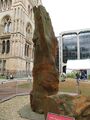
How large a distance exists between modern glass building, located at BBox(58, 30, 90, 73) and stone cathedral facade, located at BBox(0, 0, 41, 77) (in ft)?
53.5

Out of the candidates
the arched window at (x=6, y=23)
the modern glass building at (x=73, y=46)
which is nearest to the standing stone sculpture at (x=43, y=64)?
the arched window at (x=6, y=23)

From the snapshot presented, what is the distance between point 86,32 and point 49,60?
194ft

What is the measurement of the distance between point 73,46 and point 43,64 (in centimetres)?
5914

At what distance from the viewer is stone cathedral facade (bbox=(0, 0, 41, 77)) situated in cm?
4697

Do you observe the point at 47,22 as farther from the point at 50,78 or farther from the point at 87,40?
the point at 87,40

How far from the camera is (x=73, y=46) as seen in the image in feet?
219

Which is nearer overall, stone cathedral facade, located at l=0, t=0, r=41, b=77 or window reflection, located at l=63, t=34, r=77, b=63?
stone cathedral facade, located at l=0, t=0, r=41, b=77

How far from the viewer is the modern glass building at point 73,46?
64.8 meters

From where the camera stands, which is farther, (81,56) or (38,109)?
(81,56)

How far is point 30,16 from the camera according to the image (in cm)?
5747

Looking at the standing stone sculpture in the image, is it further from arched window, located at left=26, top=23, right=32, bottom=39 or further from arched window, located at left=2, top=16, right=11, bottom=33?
arched window, located at left=26, top=23, right=32, bottom=39

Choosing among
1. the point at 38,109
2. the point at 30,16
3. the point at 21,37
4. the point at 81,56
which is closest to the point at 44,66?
the point at 38,109

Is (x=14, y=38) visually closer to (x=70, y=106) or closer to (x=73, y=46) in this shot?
(x=73, y=46)

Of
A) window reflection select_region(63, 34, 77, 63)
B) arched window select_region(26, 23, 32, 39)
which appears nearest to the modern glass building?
window reflection select_region(63, 34, 77, 63)
